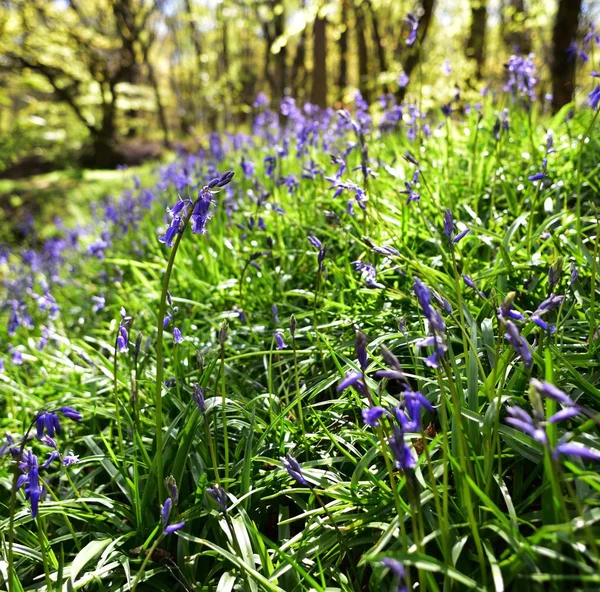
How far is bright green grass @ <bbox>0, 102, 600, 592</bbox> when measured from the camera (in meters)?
1.36

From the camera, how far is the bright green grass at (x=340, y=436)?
4.46 feet

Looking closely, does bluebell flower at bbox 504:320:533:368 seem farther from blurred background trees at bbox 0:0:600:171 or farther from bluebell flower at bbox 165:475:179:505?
blurred background trees at bbox 0:0:600:171

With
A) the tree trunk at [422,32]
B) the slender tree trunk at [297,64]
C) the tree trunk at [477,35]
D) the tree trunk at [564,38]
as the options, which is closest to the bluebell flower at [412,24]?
the tree trunk at [564,38]

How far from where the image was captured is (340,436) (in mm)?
1953

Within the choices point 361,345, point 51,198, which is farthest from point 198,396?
point 51,198

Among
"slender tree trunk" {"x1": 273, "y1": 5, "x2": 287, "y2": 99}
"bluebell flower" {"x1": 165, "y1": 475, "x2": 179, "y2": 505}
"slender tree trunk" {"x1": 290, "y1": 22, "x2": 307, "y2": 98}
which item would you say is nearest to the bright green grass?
"bluebell flower" {"x1": 165, "y1": 475, "x2": 179, "y2": 505}

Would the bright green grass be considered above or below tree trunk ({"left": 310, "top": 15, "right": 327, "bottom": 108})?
below

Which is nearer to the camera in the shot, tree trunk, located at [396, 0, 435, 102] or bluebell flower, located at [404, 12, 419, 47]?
bluebell flower, located at [404, 12, 419, 47]

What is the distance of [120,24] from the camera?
62.6ft

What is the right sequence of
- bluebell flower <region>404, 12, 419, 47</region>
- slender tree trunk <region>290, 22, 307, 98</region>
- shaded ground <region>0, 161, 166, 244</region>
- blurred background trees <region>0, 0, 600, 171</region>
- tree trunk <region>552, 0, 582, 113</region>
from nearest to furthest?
bluebell flower <region>404, 12, 419, 47</region>, tree trunk <region>552, 0, 582, 113</region>, blurred background trees <region>0, 0, 600, 171</region>, shaded ground <region>0, 161, 166, 244</region>, slender tree trunk <region>290, 22, 307, 98</region>

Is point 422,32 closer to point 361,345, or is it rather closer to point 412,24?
point 412,24

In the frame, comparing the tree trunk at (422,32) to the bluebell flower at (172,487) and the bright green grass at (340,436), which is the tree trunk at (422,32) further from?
the bluebell flower at (172,487)

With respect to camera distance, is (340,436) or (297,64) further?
(297,64)

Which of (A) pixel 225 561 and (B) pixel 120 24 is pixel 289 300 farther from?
(B) pixel 120 24
